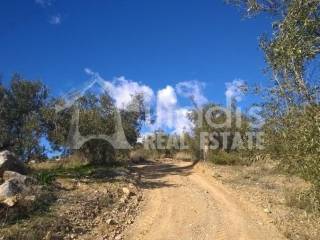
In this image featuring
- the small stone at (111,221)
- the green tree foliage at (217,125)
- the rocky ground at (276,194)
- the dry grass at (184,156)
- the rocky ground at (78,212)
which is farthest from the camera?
the dry grass at (184,156)

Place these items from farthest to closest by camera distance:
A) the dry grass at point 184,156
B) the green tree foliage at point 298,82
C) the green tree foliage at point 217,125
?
the dry grass at point 184,156
the green tree foliage at point 217,125
the green tree foliage at point 298,82

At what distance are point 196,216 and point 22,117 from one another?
21960mm

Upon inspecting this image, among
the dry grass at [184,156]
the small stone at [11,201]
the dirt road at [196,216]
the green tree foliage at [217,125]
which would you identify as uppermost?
the green tree foliage at [217,125]

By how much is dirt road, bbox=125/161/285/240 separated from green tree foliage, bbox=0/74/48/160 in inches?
439

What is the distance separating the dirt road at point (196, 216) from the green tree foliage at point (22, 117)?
11145 millimetres

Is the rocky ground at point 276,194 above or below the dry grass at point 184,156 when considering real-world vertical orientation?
below

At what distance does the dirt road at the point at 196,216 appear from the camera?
14844 mm

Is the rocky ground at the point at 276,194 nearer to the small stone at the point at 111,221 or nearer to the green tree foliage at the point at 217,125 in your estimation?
the small stone at the point at 111,221

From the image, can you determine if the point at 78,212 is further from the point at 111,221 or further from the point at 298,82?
the point at 298,82

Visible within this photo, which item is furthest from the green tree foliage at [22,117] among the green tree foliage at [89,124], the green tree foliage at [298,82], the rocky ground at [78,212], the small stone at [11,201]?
the green tree foliage at [298,82]

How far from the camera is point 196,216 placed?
17.3 metres

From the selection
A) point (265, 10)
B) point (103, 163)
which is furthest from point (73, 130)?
point (265, 10)

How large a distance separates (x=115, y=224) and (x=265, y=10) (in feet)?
29.0

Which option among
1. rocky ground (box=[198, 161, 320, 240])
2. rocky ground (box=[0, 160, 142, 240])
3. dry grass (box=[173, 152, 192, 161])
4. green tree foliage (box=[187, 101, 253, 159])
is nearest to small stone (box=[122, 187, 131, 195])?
rocky ground (box=[0, 160, 142, 240])
